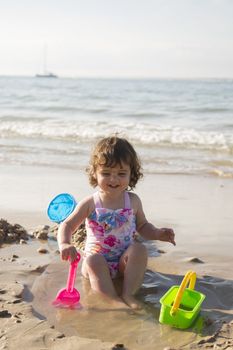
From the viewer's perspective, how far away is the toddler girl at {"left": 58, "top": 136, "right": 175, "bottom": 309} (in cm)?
323

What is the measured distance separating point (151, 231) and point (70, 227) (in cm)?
56

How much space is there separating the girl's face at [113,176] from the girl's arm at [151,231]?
276 mm

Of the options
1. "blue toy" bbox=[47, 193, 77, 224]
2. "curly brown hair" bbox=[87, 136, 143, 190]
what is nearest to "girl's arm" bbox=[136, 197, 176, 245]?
"curly brown hair" bbox=[87, 136, 143, 190]

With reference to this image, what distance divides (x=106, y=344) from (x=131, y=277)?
805 mm

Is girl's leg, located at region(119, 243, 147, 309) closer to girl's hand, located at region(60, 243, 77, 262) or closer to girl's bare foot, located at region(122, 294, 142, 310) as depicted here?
girl's bare foot, located at region(122, 294, 142, 310)

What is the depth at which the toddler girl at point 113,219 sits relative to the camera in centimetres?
323

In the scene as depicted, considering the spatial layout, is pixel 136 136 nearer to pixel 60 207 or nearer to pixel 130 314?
pixel 60 207

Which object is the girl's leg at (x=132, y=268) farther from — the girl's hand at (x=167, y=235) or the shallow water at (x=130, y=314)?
the girl's hand at (x=167, y=235)

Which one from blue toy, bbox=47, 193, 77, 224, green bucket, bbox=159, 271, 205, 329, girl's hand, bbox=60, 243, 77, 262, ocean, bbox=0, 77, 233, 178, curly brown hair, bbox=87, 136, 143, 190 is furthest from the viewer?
ocean, bbox=0, 77, 233, 178

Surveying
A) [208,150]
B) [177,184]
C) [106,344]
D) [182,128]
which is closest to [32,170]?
[177,184]

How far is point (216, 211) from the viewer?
202 inches

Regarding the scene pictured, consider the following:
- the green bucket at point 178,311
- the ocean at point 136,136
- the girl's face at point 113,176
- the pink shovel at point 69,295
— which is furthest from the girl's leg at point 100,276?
the ocean at point 136,136

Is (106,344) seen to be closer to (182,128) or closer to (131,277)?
(131,277)

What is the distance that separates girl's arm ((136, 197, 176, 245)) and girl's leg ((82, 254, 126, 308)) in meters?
0.45
